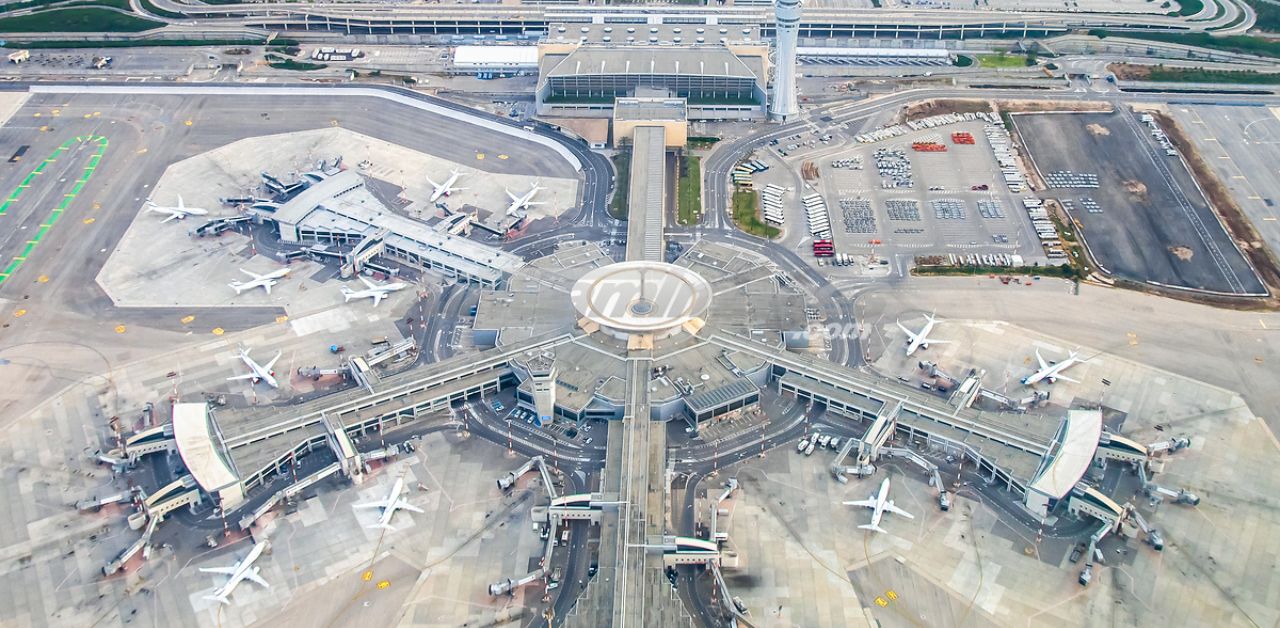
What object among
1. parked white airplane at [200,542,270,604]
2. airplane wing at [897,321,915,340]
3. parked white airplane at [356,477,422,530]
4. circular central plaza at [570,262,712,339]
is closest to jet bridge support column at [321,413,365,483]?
parked white airplane at [356,477,422,530]

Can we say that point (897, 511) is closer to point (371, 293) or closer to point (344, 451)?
point (344, 451)

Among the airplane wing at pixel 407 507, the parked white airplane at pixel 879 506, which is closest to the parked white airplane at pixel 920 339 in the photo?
the parked white airplane at pixel 879 506

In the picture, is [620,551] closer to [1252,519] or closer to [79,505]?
[79,505]

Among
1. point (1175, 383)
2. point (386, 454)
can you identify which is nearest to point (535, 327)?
point (386, 454)

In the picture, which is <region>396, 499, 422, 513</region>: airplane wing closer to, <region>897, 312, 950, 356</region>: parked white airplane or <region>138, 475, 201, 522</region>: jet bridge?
<region>138, 475, 201, 522</region>: jet bridge

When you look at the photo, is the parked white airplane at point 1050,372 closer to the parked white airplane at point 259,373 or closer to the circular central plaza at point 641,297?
the circular central plaza at point 641,297
